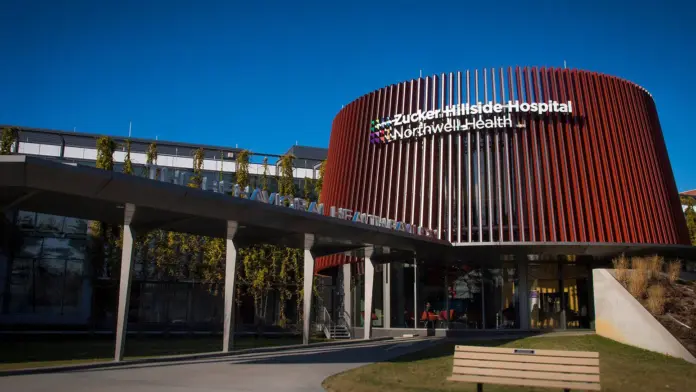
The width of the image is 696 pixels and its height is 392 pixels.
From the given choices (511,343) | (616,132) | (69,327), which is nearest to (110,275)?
(69,327)

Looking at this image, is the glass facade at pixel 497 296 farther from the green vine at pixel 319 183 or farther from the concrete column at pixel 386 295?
the green vine at pixel 319 183

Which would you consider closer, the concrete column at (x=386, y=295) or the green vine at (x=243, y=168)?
the concrete column at (x=386, y=295)

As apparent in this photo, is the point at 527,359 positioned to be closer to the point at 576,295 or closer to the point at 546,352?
the point at 546,352

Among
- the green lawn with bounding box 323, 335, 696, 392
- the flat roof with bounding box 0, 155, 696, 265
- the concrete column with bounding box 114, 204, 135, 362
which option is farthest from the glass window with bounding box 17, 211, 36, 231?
the green lawn with bounding box 323, 335, 696, 392

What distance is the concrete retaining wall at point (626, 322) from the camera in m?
17.1

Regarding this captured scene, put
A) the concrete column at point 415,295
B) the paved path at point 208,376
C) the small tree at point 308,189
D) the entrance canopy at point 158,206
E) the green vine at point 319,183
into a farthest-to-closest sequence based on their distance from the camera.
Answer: the green vine at point 319,183 < the small tree at point 308,189 < the concrete column at point 415,295 < the entrance canopy at point 158,206 < the paved path at point 208,376

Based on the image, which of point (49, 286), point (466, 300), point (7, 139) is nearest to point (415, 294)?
point (466, 300)

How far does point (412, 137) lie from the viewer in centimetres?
3319

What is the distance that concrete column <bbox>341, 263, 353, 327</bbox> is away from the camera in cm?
3703

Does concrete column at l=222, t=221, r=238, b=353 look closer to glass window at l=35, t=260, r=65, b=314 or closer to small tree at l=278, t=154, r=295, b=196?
glass window at l=35, t=260, r=65, b=314

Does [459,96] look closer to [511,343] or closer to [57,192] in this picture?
[511,343]

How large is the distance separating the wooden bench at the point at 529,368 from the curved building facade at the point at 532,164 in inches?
777

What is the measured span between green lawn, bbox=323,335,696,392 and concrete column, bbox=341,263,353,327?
59.9ft

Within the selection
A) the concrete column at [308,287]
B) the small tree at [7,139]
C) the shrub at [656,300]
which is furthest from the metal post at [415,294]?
the small tree at [7,139]
